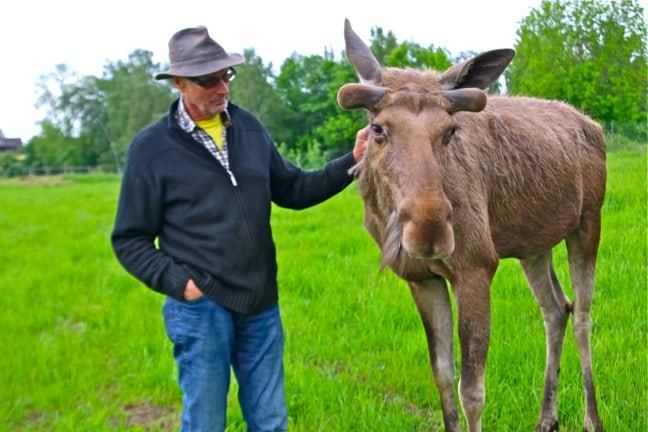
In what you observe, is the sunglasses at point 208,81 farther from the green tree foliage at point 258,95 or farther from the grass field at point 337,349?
the green tree foliage at point 258,95

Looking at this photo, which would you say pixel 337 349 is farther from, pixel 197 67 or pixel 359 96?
pixel 197 67

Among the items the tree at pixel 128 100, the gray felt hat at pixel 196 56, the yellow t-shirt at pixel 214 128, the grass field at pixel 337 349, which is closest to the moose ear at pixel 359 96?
the gray felt hat at pixel 196 56

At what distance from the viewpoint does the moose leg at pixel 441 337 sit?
3.66 metres

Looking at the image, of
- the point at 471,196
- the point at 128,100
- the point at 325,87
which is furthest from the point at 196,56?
the point at 128,100

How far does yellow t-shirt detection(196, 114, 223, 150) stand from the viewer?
10.2 feet

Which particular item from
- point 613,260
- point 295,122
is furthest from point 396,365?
point 295,122

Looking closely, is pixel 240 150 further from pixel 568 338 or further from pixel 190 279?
pixel 568 338

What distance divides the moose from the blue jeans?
0.84 metres

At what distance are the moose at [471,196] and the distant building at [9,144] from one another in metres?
83.2

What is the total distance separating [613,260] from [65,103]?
7127cm

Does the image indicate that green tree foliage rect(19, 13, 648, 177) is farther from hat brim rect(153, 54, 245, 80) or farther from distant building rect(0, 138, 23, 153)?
distant building rect(0, 138, 23, 153)

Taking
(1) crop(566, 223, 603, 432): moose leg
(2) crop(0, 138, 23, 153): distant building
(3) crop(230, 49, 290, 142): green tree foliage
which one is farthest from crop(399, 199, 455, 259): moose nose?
(2) crop(0, 138, 23, 153): distant building

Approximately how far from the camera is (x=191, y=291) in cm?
286

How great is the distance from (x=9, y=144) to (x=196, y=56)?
87635 millimetres
